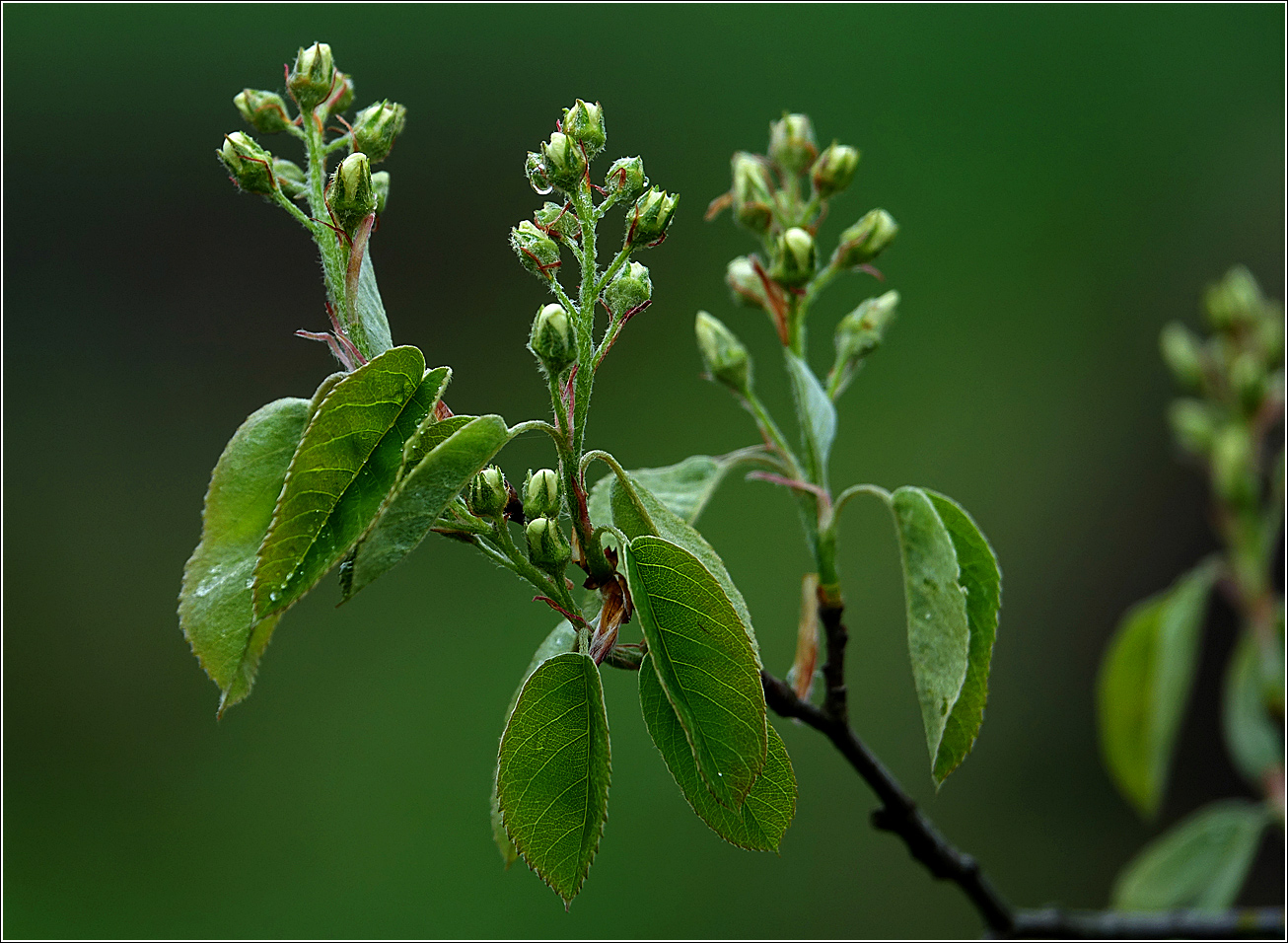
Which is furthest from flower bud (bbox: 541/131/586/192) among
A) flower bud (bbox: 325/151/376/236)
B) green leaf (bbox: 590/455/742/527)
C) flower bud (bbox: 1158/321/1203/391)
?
flower bud (bbox: 1158/321/1203/391)

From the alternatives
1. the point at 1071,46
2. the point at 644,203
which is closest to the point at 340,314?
the point at 644,203

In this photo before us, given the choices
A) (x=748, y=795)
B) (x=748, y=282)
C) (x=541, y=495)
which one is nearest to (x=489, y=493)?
(x=541, y=495)

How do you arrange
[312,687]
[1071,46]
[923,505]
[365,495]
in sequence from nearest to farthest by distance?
[365,495], [923,505], [312,687], [1071,46]

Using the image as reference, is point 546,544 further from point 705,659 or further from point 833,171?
point 833,171

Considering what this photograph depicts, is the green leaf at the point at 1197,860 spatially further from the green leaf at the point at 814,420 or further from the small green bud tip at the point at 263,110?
the small green bud tip at the point at 263,110

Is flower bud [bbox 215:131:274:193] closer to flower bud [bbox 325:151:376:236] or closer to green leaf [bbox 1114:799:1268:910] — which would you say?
flower bud [bbox 325:151:376:236]

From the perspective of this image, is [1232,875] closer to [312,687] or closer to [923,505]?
[923,505]
